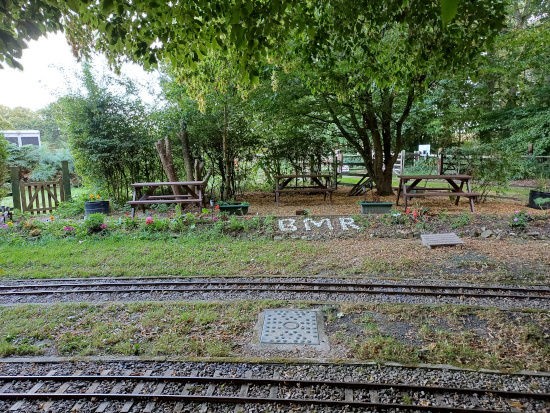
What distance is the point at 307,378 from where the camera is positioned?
282cm

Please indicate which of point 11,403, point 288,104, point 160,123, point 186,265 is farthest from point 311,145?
point 11,403

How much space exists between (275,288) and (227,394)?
81.7 inches

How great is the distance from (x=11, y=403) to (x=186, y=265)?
10.3ft

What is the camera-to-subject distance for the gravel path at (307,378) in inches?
100

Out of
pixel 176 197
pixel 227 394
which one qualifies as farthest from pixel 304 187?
pixel 227 394

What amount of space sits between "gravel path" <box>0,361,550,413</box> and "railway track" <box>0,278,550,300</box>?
164 centimetres

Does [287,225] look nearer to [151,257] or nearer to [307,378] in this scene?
[151,257]

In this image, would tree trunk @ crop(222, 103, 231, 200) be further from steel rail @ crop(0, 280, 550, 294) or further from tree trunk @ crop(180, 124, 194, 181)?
steel rail @ crop(0, 280, 550, 294)

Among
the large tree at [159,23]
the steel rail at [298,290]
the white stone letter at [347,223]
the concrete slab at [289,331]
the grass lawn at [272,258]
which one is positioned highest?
the large tree at [159,23]

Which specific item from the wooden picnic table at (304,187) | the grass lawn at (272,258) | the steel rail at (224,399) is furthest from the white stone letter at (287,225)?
the steel rail at (224,399)

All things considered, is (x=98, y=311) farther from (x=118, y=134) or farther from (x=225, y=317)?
(x=118, y=134)

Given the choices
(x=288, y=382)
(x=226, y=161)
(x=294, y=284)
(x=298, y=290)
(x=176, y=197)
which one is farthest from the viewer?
(x=226, y=161)

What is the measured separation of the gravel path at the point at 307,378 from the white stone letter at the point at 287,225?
4663 millimetres

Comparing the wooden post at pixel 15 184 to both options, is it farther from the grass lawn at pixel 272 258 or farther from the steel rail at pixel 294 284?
the steel rail at pixel 294 284
